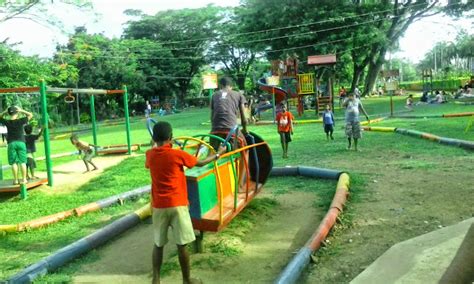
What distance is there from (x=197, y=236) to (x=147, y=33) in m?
55.9

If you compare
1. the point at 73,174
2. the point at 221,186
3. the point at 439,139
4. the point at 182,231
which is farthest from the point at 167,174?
the point at 439,139

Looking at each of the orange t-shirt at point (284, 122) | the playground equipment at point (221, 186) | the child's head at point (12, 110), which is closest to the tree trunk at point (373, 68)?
the orange t-shirt at point (284, 122)

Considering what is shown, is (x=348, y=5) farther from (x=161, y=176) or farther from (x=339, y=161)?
(x=161, y=176)

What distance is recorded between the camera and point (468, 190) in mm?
7219

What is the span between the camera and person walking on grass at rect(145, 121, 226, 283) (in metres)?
4.41

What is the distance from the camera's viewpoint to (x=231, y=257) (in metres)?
5.25

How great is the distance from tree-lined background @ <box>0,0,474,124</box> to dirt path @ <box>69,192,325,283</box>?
17.6 m

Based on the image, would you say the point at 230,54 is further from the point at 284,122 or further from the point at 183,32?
the point at 284,122

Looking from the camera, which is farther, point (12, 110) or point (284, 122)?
point (284, 122)

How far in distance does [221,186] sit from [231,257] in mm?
837

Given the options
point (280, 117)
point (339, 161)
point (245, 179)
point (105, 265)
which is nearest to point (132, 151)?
point (280, 117)

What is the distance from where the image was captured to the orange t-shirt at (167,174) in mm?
4410

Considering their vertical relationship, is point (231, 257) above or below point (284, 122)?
below

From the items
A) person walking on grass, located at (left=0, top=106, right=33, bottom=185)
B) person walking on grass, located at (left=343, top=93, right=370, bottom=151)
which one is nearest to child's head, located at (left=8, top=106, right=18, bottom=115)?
person walking on grass, located at (left=0, top=106, right=33, bottom=185)
